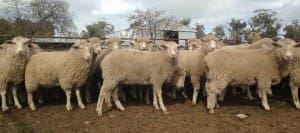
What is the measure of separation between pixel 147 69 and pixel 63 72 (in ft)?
7.35

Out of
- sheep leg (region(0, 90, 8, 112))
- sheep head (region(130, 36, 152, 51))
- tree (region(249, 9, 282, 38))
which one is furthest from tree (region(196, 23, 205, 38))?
sheep leg (region(0, 90, 8, 112))

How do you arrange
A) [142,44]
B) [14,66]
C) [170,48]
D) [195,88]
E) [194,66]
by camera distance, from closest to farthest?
1. [170,48]
2. [14,66]
3. [195,88]
4. [194,66]
5. [142,44]

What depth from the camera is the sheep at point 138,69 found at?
9242 mm

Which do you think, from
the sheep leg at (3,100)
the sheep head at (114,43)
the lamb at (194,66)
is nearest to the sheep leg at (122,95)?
the sheep head at (114,43)

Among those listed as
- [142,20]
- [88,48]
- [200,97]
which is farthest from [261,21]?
[88,48]

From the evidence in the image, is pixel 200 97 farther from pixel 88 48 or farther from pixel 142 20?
pixel 142 20

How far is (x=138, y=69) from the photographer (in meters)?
9.39

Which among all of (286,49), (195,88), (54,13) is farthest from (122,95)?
(54,13)

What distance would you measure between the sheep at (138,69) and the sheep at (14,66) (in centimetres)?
236

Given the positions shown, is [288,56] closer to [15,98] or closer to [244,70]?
[244,70]

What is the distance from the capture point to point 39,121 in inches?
329

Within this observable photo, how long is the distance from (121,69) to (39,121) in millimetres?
2313

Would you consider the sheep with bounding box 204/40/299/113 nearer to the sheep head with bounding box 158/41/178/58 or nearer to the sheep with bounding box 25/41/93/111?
the sheep head with bounding box 158/41/178/58

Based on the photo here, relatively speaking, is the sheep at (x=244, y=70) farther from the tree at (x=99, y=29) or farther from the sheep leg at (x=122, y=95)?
the tree at (x=99, y=29)
